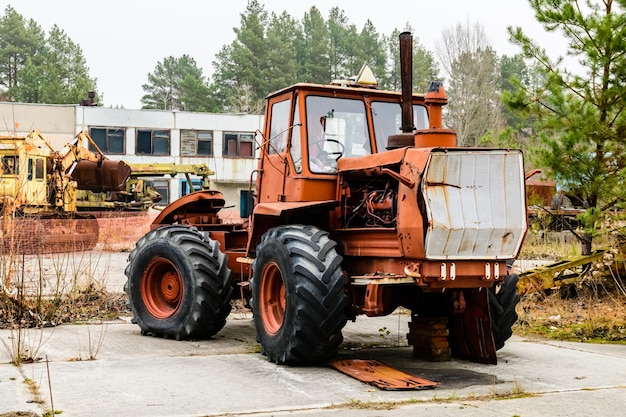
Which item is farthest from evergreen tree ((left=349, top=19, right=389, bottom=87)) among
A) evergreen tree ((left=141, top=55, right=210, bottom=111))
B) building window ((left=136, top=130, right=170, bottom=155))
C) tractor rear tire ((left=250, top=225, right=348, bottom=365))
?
tractor rear tire ((left=250, top=225, right=348, bottom=365))

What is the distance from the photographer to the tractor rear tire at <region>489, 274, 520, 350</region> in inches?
378

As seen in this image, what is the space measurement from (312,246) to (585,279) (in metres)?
5.77

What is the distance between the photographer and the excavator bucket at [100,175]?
30438 mm

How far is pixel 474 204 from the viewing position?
839 cm

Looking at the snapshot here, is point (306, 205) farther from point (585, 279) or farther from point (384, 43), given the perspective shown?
point (384, 43)

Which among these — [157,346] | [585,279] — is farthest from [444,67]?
[157,346]

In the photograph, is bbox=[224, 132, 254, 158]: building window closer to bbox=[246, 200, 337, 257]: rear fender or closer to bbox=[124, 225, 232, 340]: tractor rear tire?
bbox=[124, 225, 232, 340]: tractor rear tire

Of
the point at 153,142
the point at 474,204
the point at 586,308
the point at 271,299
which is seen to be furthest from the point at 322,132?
the point at 153,142

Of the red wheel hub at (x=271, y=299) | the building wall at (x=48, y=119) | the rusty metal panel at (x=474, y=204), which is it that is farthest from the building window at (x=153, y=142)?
the rusty metal panel at (x=474, y=204)

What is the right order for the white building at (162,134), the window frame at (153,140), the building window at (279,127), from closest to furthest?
1. the building window at (279,127)
2. the white building at (162,134)
3. the window frame at (153,140)

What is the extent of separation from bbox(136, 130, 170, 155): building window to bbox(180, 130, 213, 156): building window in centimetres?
85

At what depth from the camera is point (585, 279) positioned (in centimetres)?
1286

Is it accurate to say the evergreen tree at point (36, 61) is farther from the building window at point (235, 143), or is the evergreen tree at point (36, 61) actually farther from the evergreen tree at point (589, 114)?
the evergreen tree at point (589, 114)

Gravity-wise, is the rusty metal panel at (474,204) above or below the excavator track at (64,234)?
above
